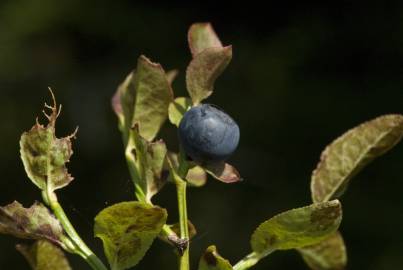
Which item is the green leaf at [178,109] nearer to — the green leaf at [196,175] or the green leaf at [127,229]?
the green leaf at [196,175]

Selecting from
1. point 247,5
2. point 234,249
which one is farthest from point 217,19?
point 234,249

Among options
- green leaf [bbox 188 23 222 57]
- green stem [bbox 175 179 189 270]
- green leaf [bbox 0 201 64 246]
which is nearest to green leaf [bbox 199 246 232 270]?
green stem [bbox 175 179 189 270]

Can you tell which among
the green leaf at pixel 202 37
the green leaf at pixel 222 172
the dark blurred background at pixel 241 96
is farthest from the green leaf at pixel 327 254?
the dark blurred background at pixel 241 96

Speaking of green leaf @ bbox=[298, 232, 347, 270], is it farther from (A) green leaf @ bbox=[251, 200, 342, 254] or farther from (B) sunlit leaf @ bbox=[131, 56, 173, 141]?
(B) sunlit leaf @ bbox=[131, 56, 173, 141]

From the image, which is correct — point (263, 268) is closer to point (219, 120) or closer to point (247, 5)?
point (247, 5)

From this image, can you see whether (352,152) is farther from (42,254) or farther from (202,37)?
(42,254)

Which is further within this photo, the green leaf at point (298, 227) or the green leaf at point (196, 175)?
the green leaf at point (196, 175)
